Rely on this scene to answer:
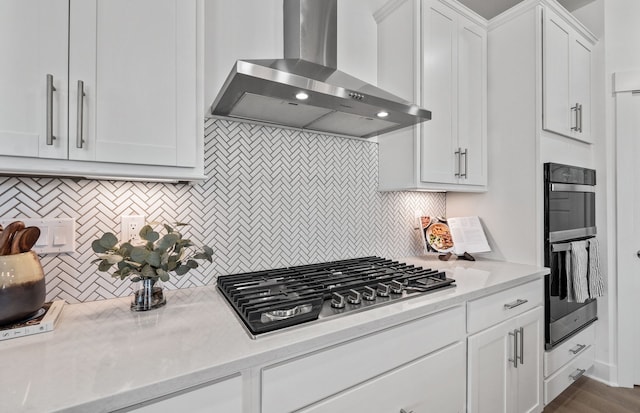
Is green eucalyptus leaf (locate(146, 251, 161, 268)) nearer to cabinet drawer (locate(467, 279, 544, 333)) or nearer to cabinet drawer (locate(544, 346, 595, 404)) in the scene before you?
cabinet drawer (locate(467, 279, 544, 333))

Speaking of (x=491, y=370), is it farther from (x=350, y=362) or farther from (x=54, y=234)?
(x=54, y=234)

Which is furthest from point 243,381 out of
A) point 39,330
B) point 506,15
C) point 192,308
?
point 506,15

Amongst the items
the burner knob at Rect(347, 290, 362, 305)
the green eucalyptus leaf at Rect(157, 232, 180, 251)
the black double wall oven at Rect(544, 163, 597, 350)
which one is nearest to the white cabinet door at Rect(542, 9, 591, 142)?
the black double wall oven at Rect(544, 163, 597, 350)

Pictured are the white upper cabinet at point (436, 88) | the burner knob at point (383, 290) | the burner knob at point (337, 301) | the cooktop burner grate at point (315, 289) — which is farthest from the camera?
the white upper cabinet at point (436, 88)

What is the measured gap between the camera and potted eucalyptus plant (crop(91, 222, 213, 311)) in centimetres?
99

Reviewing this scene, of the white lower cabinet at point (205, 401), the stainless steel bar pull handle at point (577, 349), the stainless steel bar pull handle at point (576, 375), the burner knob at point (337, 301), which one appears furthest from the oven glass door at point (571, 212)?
the white lower cabinet at point (205, 401)

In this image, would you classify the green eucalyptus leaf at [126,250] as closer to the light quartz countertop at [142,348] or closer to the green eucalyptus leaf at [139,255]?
the green eucalyptus leaf at [139,255]

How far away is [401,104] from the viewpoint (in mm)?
1373

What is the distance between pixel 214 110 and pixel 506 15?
77.5 inches

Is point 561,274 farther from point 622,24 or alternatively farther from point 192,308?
point 192,308

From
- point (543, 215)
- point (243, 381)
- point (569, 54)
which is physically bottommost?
point (243, 381)

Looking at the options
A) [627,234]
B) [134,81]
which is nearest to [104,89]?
[134,81]

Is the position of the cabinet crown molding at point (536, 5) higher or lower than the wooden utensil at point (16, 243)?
higher

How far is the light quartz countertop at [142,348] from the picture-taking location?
1.99ft
